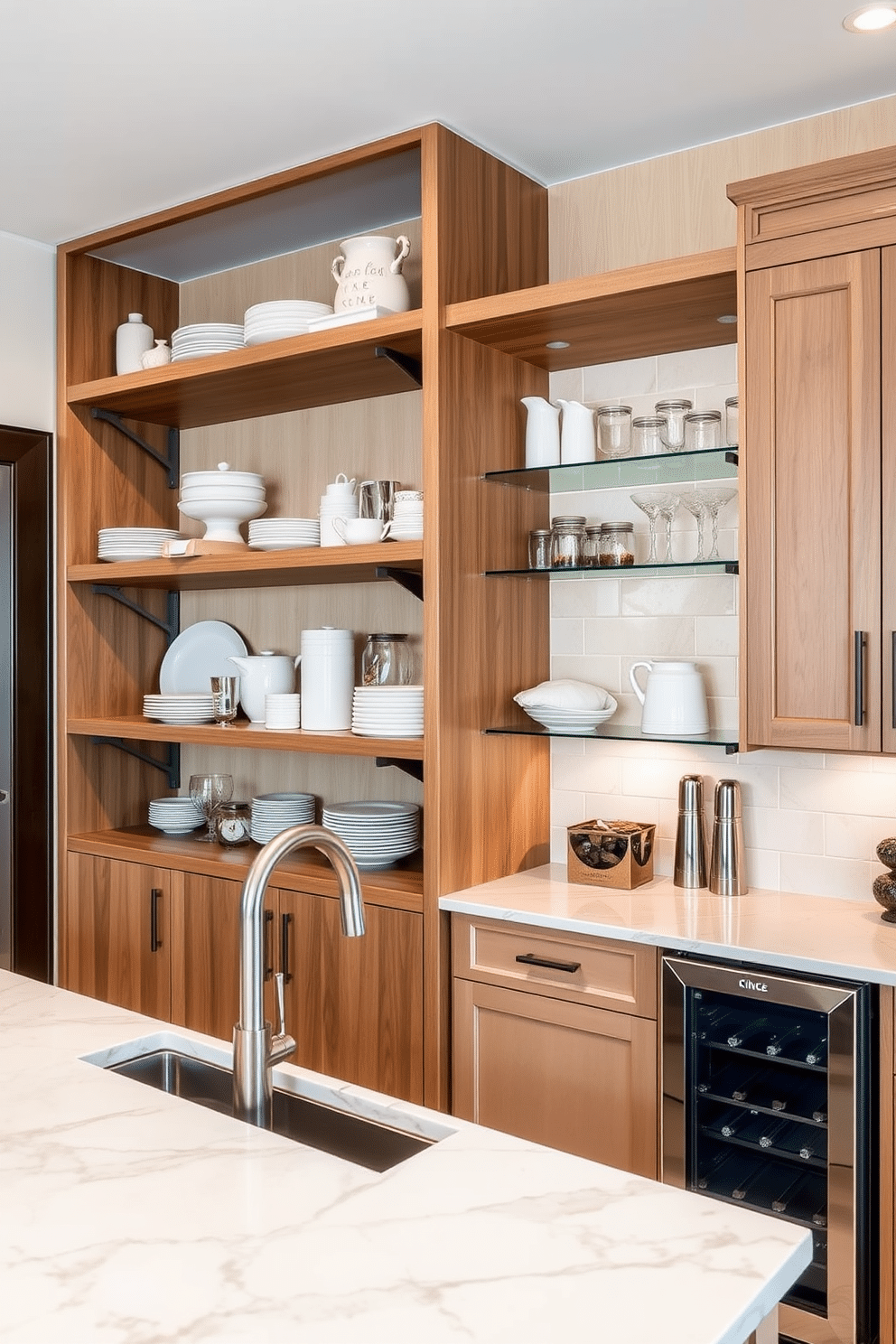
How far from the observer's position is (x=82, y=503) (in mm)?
3615

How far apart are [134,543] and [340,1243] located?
8.94 ft

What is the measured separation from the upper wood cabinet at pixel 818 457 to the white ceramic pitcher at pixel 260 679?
5.03ft

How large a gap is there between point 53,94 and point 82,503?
1.31 meters

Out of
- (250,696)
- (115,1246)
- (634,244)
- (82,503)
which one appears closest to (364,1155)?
(115,1246)

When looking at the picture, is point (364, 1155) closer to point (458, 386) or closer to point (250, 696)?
point (458, 386)

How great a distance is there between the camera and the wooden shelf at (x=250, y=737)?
2809 millimetres

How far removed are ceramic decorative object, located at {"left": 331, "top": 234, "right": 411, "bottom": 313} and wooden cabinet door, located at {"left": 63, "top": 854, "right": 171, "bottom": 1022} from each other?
5.59ft

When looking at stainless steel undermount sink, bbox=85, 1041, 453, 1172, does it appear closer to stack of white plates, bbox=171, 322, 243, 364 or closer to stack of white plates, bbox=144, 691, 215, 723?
stack of white plates, bbox=144, 691, 215, 723

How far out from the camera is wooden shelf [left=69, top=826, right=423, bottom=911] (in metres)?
2.81

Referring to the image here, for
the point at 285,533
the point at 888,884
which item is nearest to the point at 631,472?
the point at 285,533

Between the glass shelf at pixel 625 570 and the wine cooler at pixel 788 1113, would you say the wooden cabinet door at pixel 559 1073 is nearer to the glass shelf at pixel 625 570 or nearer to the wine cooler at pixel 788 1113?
the wine cooler at pixel 788 1113

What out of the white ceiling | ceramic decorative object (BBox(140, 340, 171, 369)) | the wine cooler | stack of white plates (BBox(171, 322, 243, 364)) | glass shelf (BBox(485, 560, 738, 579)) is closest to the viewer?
the wine cooler

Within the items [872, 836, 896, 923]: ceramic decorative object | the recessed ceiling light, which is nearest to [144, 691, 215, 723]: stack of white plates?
[872, 836, 896, 923]: ceramic decorative object

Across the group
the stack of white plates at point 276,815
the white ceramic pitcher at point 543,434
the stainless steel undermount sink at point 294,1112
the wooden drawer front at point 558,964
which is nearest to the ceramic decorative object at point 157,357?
the white ceramic pitcher at point 543,434
